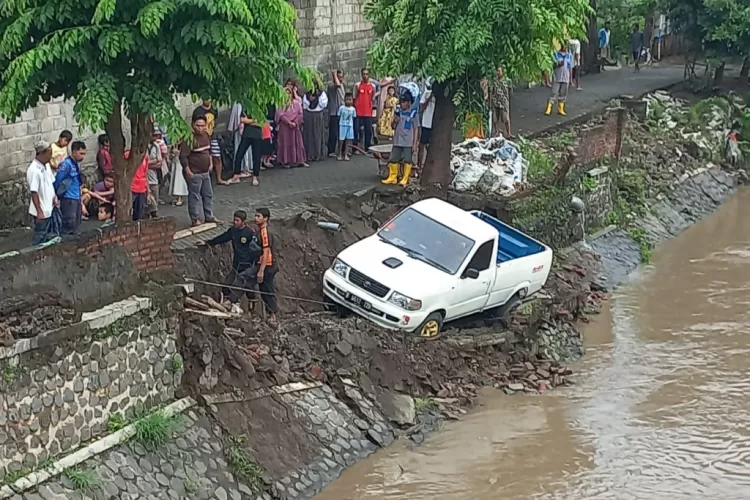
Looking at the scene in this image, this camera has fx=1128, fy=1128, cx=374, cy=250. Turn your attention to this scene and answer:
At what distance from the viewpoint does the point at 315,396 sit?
14.4m

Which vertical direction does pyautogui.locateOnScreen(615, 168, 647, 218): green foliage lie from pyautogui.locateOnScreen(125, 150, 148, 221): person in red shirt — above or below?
below

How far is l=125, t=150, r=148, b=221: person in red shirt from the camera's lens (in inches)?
669

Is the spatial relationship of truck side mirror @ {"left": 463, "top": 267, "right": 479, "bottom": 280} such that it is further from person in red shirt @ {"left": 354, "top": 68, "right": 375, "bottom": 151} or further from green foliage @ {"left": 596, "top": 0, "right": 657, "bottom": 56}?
green foliage @ {"left": 596, "top": 0, "right": 657, "bottom": 56}

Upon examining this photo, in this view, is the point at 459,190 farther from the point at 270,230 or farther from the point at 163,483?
the point at 163,483

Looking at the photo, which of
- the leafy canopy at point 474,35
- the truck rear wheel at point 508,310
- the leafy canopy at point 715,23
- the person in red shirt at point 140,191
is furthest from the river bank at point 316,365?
the leafy canopy at point 715,23

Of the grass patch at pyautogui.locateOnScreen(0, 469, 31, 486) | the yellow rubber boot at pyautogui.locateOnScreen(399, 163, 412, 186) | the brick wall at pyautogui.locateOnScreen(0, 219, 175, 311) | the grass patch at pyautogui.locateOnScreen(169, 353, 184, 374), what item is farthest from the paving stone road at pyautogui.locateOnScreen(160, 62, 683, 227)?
the grass patch at pyautogui.locateOnScreen(0, 469, 31, 486)

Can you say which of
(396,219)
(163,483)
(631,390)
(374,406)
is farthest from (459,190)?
(163,483)

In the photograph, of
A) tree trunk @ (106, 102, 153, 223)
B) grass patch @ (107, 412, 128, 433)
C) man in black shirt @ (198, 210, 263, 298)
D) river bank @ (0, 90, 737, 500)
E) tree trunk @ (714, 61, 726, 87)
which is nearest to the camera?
grass patch @ (107, 412, 128, 433)

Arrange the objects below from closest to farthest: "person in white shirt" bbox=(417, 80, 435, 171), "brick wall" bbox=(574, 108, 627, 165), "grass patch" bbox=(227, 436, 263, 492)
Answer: "grass patch" bbox=(227, 436, 263, 492), "person in white shirt" bbox=(417, 80, 435, 171), "brick wall" bbox=(574, 108, 627, 165)

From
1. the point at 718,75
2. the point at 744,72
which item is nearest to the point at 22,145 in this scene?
the point at 718,75

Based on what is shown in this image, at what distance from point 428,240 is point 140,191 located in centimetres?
443

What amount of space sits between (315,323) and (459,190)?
668 centimetres

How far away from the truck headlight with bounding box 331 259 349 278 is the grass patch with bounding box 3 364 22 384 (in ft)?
20.7

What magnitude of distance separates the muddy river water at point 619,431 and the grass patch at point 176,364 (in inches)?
89.4
